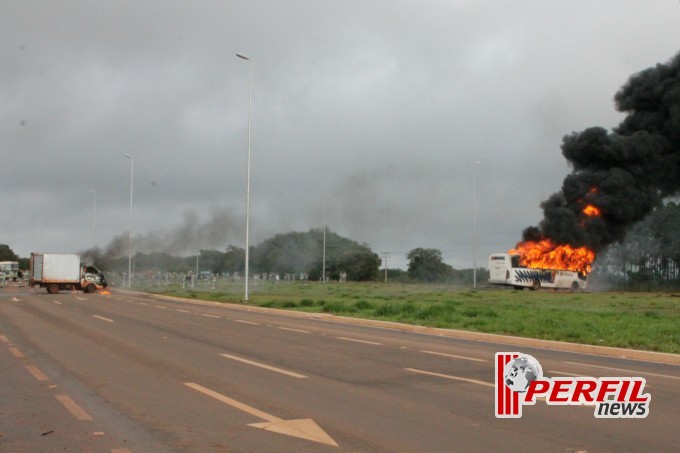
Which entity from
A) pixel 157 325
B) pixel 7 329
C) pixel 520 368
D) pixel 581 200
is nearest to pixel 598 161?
pixel 581 200

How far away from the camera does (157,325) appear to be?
2116cm

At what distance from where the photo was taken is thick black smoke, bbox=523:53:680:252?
48.8m

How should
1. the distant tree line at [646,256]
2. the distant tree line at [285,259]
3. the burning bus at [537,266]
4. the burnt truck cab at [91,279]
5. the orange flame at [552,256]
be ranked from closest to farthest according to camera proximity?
the burnt truck cab at [91,279]
the orange flame at [552,256]
the burning bus at [537,266]
the distant tree line at [646,256]
the distant tree line at [285,259]

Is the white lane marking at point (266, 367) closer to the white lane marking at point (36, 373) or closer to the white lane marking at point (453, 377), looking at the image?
the white lane marking at point (453, 377)

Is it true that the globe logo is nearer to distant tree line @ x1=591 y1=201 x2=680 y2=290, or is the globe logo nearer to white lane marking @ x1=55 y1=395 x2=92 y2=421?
white lane marking @ x1=55 y1=395 x2=92 y2=421

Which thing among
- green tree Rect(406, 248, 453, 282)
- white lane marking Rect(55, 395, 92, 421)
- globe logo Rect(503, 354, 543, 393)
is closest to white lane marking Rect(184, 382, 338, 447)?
white lane marking Rect(55, 395, 92, 421)

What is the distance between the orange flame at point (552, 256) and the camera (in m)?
51.8

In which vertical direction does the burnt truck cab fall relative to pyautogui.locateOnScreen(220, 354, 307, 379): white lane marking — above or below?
above

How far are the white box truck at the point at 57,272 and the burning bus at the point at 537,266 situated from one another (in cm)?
2985

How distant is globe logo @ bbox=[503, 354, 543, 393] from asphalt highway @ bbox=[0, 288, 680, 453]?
1.27 ft

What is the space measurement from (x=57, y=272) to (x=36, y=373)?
39.1 metres
